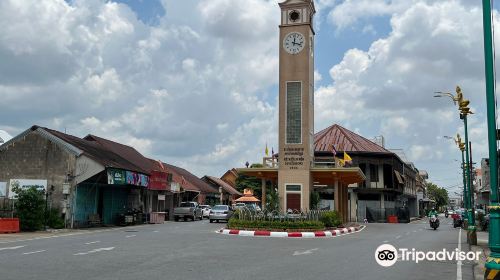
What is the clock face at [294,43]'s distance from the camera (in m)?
34.5

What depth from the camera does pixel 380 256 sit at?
50.6 ft

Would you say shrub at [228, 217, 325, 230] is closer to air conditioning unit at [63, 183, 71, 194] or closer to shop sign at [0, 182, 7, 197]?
air conditioning unit at [63, 183, 71, 194]

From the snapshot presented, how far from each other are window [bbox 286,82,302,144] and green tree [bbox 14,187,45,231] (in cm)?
1608

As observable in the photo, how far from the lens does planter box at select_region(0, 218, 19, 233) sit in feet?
83.0

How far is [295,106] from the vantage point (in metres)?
34.3

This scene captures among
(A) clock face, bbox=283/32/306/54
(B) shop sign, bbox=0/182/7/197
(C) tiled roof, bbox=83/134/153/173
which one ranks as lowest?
(B) shop sign, bbox=0/182/7/197

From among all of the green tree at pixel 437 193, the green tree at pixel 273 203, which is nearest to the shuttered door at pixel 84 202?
the green tree at pixel 273 203

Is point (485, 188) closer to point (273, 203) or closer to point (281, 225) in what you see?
point (273, 203)

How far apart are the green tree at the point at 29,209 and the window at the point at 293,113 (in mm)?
16083

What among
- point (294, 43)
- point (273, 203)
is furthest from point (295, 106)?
point (273, 203)

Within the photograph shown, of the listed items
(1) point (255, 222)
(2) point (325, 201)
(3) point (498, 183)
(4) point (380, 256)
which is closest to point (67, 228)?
(1) point (255, 222)

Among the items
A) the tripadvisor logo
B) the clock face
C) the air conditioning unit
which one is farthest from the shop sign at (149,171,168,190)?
the tripadvisor logo

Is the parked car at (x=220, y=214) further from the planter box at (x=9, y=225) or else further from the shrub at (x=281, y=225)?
the planter box at (x=9, y=225)

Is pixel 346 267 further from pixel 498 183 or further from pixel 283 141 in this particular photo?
pixel 283 141
